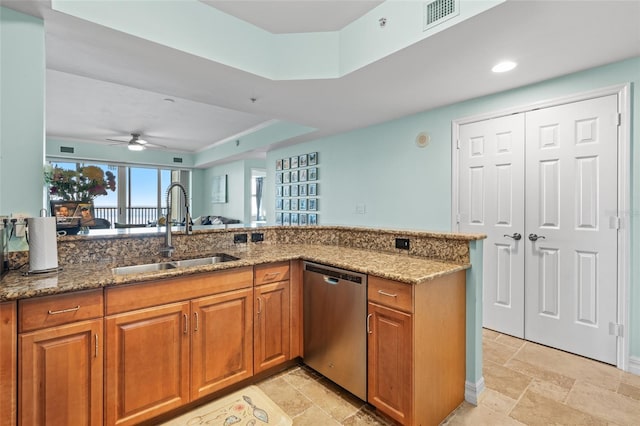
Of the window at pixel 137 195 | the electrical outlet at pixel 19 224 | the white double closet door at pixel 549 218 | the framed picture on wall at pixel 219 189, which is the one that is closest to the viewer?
the electrical outlet at pixel 19 224

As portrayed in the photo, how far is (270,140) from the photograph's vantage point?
5113 mm

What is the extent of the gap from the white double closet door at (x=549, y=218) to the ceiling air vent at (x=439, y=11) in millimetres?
1483

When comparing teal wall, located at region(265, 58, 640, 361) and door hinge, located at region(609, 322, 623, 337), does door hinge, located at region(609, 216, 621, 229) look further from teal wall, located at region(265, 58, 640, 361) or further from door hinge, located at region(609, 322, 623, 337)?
door hinge, located at region(609, 322, 623, 337)

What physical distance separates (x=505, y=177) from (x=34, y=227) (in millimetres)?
3487

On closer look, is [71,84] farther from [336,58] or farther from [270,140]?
[336,58]

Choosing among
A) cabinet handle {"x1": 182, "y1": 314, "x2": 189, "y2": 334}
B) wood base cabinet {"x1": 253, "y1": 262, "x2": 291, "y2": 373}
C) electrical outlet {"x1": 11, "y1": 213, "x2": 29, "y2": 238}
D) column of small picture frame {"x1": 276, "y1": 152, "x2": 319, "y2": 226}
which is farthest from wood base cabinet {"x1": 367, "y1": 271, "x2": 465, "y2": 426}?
column of small picture frame {"x1": 276, "y1": 152, "x2": 319, "y2": 226}

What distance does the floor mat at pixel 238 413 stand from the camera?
1710 millimetres

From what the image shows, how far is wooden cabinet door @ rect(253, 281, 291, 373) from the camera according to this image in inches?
80.0

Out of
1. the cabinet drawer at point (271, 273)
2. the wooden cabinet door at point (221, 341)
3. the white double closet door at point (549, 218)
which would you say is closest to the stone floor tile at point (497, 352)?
the white double closet door at point (549, 218)

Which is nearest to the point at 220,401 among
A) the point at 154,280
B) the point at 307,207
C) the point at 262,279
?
the point at 262,279

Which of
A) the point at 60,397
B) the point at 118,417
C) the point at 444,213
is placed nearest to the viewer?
the point at 60,397

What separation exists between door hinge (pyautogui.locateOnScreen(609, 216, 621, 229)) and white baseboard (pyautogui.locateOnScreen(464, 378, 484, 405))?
5.25 feet

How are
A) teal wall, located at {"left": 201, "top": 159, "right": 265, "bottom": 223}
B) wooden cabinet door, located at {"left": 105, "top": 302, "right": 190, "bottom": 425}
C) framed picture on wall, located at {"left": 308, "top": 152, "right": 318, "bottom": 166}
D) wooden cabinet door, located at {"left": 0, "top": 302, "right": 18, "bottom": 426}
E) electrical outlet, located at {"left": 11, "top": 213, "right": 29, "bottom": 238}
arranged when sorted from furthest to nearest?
teal wall, located at {"left": 201, "top": 159, "right": 265, "bottom": 223}, framed picture on wall, located at {"left": 308, "top": 152, "right": 318, "bottom": 166}, electrical outlet, located at {"left": 11, "top": 213, "right": 29, "bottom": 238}, wooden cabinet door, located at {"left": 105, "top": 302, "right": 190, "bottom": 425}, wooden cabinet door, located at {"left": 0, "top": 302, "right": 18, "bottom": 426}

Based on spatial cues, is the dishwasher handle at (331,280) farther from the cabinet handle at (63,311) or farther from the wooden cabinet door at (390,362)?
the cabinet handle at (63,311)
